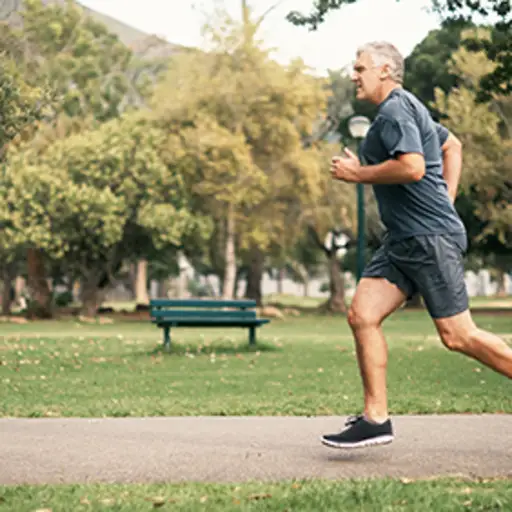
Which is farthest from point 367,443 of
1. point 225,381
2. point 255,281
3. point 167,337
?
point 255,281

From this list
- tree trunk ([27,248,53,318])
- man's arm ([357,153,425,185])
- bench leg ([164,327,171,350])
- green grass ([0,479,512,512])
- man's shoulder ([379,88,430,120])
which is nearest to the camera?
green grass ([0,479,512,512])

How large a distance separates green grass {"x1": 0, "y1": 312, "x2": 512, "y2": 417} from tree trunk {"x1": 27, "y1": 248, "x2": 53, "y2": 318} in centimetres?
1933

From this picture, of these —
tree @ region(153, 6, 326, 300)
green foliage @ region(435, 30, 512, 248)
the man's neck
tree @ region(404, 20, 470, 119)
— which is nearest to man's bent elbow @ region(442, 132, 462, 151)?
the man's neck

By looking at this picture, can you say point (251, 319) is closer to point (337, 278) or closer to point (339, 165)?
point (339, 165)

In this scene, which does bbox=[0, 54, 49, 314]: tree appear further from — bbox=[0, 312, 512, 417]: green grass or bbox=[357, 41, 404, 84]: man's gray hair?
bbox=[357, 41, 404, 84]: man's gray hair

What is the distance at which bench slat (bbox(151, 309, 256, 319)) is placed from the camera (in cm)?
1608

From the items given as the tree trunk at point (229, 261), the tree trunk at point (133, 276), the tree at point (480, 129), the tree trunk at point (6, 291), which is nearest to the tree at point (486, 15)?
the tree at point (480, 129)

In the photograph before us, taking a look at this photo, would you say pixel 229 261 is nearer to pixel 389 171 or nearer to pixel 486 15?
pixel 486 15

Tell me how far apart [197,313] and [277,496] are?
12.0 metres

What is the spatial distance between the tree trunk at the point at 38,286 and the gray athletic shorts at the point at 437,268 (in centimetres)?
3364

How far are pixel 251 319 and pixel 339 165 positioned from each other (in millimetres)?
11565

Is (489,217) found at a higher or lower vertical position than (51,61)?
lower

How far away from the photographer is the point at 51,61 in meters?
40.7

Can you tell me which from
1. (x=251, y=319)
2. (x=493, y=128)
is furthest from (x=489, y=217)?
(x=251, y=319)
